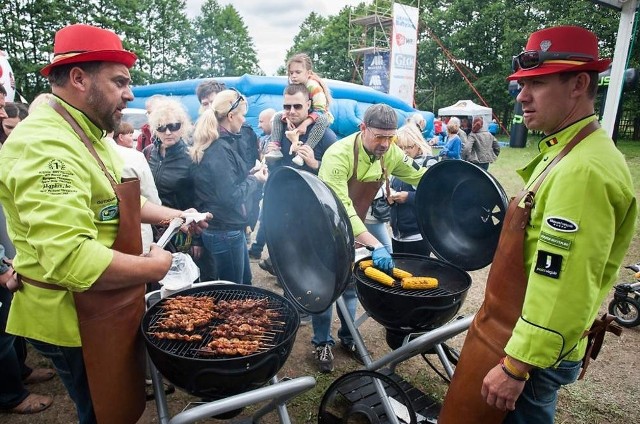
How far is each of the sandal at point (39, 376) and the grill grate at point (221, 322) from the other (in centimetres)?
198

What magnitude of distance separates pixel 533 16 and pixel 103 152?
34667 mm

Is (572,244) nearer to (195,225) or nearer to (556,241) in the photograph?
(556,241)

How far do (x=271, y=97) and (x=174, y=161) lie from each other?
963 centimetres

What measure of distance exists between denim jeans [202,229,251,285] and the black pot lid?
1.67 m

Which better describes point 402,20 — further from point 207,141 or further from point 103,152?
point 103,152

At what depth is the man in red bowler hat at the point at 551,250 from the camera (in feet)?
4.44

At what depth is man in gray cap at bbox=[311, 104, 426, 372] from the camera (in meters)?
2.93

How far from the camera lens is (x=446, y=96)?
37.3 meters

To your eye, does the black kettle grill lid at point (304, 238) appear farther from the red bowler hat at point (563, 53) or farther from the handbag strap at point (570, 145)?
the red bowler hat at point (563, 53)

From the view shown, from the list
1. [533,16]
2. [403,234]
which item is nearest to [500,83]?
[533,16]

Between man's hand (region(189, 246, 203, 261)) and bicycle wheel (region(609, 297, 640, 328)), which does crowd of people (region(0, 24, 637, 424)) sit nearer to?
man's hand (region(189, 246, 203, 261))

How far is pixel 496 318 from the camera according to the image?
5.42 ft

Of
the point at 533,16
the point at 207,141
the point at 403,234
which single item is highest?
the point at 533,16

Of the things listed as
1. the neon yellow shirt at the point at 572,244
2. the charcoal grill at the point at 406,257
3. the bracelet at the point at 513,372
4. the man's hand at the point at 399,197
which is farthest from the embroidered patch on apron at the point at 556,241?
the man's hand at the point at 399,197
